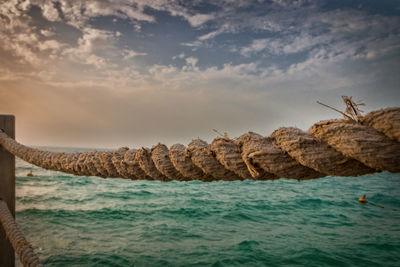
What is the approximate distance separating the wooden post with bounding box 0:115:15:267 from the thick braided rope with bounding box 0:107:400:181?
0.16 meters

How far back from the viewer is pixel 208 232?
4.65m

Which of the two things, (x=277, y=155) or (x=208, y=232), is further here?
(x=208, y=232)

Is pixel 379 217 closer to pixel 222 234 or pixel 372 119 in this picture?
pixel 222 234

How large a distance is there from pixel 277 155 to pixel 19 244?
4.84 feet

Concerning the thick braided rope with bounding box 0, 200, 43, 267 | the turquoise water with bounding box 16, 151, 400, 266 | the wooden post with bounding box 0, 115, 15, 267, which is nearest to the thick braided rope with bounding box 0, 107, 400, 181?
the wooden post with bounding box 0, 115, 15, 267

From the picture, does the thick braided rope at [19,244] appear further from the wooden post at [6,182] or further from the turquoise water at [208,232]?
the turquoise water at [208,232]

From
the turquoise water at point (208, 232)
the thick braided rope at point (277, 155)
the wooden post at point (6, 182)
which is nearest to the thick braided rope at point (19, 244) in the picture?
the wooden post at point (6, 182)

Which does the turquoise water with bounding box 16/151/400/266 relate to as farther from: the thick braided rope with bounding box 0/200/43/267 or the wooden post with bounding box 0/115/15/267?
the thick braided rope with bounding box 0/200/43/267

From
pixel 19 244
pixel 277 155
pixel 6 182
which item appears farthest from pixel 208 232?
pixel 277 155

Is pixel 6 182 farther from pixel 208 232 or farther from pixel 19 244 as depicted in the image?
pixel 208 232

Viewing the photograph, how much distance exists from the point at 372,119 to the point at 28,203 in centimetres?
933

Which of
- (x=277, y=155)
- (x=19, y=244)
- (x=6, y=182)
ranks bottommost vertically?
(x=19, y=244)

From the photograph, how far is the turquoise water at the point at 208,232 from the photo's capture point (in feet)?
11.2

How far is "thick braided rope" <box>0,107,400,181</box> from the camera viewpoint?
0.82 meters
